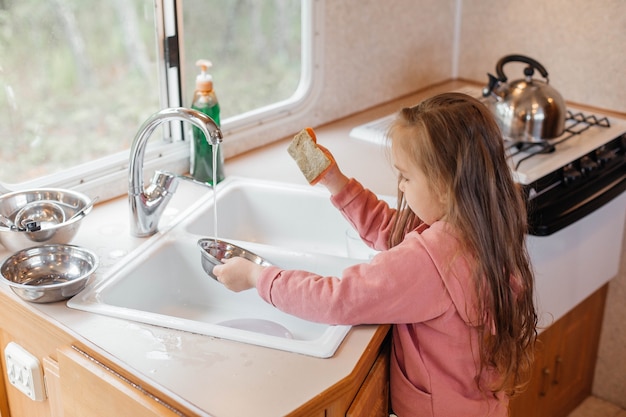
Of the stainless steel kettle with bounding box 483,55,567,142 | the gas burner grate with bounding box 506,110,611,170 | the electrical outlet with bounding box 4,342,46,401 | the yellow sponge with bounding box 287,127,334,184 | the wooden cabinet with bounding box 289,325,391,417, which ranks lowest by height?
the electrical outlet with bounding box 4,342,46,401

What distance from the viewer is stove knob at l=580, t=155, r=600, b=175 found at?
201 centimetres

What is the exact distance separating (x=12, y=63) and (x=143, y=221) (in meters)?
0.44

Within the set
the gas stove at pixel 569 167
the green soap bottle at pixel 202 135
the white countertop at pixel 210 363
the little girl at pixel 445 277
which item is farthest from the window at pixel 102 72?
the little girl at pixel 445 277

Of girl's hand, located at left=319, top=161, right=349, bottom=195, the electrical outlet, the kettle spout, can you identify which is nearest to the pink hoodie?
girl's hand, located at left=319, top=161, right=349, bottom=195

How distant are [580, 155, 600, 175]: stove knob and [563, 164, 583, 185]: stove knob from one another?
3 centimetres

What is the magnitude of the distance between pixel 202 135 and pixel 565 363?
1.28 meters

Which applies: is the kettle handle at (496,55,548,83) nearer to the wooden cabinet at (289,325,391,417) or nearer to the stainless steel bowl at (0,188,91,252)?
the wooden cabinet at (289,325,391,417)

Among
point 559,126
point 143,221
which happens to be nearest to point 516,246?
point 143,221

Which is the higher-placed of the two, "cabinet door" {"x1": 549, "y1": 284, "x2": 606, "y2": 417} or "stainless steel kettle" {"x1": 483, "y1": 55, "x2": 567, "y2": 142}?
"stainless steel kettle" {"x1": 483, "y1": 55, "x2": 567, "y2": 142}

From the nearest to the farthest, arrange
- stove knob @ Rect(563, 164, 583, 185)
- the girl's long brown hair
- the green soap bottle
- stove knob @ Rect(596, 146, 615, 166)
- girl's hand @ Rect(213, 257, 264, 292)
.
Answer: the girl's long brown hair
girl's hand @ Rect(213, 257, 264, 292)
the green soap bottle
stove knob @ Rect(563, 164, 583, 185)
stove knob @ Rect(596, 146, 615, 166)

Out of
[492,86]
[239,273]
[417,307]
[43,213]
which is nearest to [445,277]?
[417,307]

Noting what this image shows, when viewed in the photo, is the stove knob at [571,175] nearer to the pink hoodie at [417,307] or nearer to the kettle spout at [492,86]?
the kettle spout at [492,86]

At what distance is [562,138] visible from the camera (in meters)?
2.17

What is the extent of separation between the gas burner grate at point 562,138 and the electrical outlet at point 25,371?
1.16 metres
